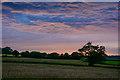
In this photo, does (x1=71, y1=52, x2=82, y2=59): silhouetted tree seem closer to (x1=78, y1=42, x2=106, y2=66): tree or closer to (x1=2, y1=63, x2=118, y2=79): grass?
(x1=78, y1=42, x2=106, y2=66): tree

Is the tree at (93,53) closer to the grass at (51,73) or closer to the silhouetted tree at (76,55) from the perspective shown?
the silhouetted tree at (76,55)

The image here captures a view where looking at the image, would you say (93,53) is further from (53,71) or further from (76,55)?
(53,71)

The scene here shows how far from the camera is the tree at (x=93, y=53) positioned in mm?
35188

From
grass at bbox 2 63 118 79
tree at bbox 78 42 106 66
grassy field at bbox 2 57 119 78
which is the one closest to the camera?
grass at bbox 2 63 118 79

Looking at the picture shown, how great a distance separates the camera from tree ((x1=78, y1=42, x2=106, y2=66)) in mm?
35188

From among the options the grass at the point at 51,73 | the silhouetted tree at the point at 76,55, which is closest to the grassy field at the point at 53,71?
the grass at the point at 51,73

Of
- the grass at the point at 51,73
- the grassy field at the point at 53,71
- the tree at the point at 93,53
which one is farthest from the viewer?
the tree at the point at 93,53

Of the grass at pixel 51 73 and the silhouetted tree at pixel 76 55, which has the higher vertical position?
the silhouetted tree at pixel 76 55

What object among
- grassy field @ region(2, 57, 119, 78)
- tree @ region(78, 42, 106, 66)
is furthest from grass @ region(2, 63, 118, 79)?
tree @ region(78, 42, 106, 66)

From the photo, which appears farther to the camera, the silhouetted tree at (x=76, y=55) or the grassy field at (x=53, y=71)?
the silhouetted tree at (x=76, y=55)

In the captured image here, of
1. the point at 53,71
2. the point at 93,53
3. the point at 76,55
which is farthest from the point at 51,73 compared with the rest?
the point at 76,55

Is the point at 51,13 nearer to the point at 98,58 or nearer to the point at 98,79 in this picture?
the point at 98,79

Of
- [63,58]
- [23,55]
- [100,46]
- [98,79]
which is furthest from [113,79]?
[23,55]

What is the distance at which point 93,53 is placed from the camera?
117 feet
